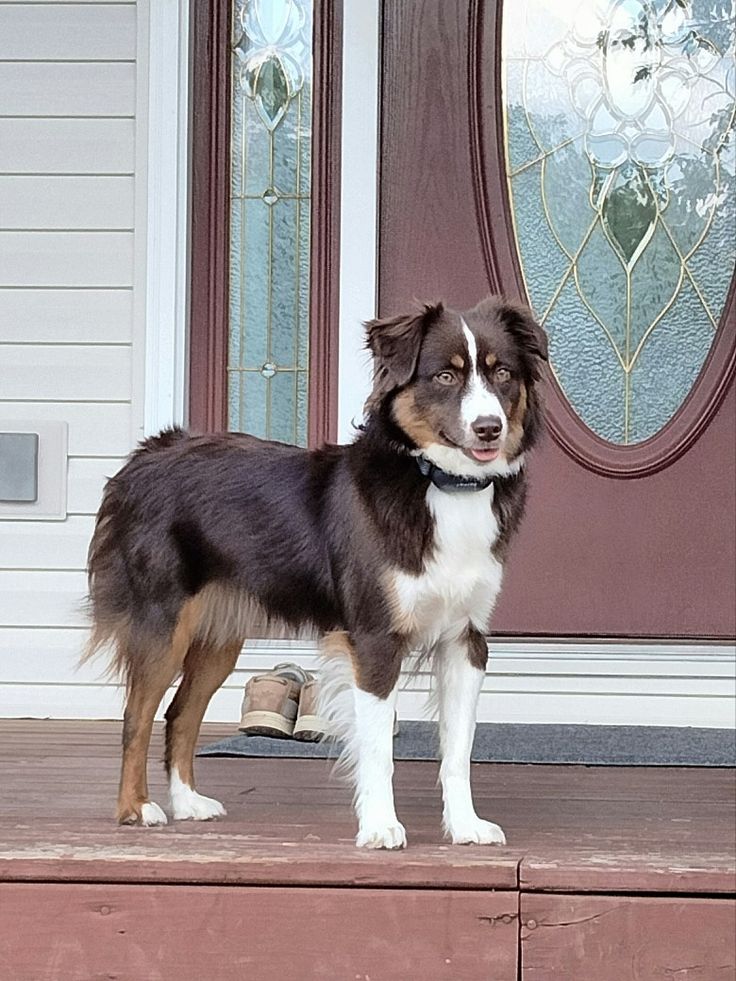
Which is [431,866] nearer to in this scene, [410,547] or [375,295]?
[410,547]

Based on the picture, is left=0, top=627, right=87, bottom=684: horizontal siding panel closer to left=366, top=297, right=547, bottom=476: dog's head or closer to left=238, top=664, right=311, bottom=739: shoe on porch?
left=238, top=664, right=311, bottom=739: shoe on porch

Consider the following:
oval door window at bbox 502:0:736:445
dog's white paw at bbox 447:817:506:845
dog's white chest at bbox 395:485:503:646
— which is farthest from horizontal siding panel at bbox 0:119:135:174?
dog's white paw at bbox 447:817:506:845

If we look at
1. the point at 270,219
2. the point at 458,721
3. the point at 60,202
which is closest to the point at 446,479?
the point at 458,721

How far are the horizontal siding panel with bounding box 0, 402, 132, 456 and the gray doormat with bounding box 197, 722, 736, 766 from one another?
3.27 ft

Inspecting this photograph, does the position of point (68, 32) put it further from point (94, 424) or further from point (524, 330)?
point (524, 330)

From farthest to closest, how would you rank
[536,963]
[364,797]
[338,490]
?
1. [338,490]
2. [364,797]
3. [536,963]

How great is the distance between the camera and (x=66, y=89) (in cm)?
431

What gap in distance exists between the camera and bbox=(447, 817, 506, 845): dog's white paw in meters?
2.55

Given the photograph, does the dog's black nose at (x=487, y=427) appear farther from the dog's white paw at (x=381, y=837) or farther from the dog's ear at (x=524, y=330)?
the dog's white paw at (x=381, y=837)

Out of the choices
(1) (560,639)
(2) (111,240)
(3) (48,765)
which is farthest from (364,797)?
(2) (111,240)

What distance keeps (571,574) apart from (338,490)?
1.69m

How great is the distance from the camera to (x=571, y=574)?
4297 mm

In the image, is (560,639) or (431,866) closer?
(431,866)

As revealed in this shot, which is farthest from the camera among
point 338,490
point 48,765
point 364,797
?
point 48,765
